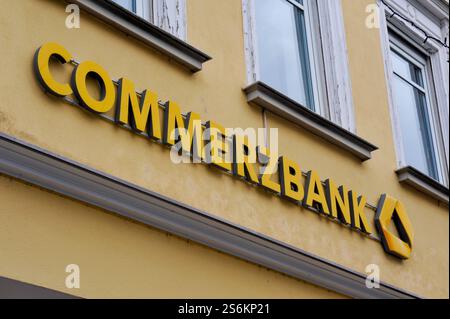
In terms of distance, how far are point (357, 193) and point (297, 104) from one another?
101 centimetres

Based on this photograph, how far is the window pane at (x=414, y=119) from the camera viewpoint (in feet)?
30.9

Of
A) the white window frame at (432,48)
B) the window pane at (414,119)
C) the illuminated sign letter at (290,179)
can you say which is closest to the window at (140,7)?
the illuminated sign letter at (290,179)

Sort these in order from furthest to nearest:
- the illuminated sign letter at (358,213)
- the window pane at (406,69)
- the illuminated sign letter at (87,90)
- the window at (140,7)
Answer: the window pane at (406,69)
the illuminated sign letter at (358,213)
the window at (140,7)
the illuminated sign letter at (87,90)

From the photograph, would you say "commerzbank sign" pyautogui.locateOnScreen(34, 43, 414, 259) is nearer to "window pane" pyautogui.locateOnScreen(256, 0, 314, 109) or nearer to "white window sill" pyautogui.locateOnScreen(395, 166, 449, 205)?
"white window sill" pyautogui.locateOnScreen(395, 166, 449, 205)

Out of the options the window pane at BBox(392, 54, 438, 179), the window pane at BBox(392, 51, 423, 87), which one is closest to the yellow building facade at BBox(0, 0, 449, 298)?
the window pane at BBox(392, 54, 438, 179)

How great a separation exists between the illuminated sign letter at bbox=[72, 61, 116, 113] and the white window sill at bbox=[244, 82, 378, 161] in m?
1.44

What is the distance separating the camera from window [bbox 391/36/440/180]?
9.45 metres

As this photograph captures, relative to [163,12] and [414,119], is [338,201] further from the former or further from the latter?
[414,119]

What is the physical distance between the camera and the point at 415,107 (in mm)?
9875

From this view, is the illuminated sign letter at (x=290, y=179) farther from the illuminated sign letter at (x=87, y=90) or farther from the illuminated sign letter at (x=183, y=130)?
the illuminated sign letter at (x=87, y=90)

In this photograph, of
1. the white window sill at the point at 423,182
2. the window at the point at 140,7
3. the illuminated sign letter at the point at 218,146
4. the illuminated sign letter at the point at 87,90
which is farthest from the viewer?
the white window sill at the point at 423,182

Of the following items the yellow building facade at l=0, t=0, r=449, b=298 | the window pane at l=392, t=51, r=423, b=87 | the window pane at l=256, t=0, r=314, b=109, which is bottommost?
the yellow building facade at l=0, t=0, r=449, b=298

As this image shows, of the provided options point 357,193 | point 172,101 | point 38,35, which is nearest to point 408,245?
point 357,193

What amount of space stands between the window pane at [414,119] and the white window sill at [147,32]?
323 cm
